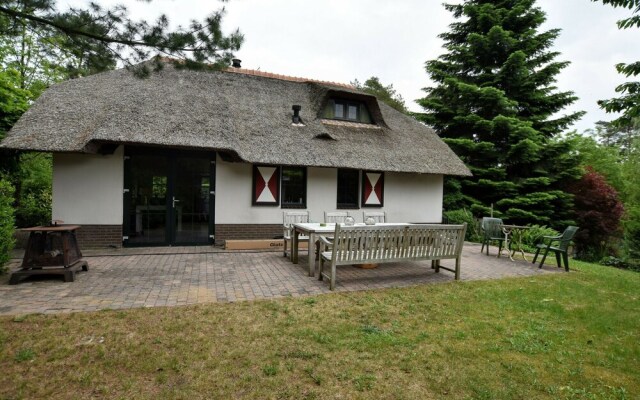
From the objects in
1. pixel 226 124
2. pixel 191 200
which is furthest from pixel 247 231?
pixel 226 124

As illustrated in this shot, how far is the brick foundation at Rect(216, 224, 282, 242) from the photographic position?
29.5ft

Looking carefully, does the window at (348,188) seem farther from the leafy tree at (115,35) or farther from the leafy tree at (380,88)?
the leafy tree at (380,88)

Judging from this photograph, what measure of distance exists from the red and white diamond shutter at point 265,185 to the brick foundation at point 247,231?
2.32ft

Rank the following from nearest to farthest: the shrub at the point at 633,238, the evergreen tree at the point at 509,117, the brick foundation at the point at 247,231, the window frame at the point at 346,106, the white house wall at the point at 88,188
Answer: the white house wall at the point at 88,188 → the brick foundation at the point at 247,231 → the window frame at the point at 346,106 → the shrub at the point at 633,238 → the evergreen tree at the point at 509,117

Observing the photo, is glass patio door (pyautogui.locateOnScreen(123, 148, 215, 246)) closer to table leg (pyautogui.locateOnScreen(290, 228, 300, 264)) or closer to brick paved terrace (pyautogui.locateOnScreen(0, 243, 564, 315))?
brick paved terrace (pyautogui.locateOnScreen(0, 243, 564, 315))

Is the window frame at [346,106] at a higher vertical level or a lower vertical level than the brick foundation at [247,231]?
higher

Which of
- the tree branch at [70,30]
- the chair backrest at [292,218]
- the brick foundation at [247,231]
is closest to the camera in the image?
the tree branch at [70,30]

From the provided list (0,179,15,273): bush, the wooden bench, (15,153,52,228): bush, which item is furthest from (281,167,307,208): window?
(15,153,52,228): bush

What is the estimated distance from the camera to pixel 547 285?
5.87 meters

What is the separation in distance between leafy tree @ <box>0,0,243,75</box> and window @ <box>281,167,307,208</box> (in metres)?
5.55

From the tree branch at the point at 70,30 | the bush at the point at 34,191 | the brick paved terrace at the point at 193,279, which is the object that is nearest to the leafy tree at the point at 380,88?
the brick paved terrace at the point at 193,279

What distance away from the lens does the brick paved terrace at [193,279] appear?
4.30m

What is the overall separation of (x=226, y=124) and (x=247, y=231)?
10.1 feet

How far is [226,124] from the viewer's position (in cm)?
902
